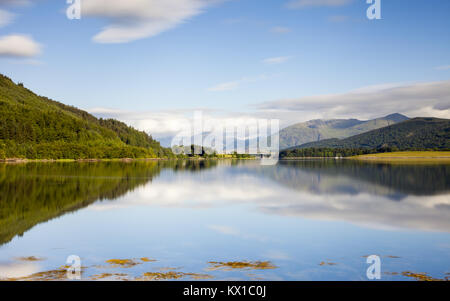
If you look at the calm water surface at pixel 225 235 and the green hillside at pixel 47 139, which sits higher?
the green hillside at pixel 47 139

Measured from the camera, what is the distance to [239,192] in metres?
36.4

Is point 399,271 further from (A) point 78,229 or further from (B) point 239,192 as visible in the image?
(B) point 239,192
